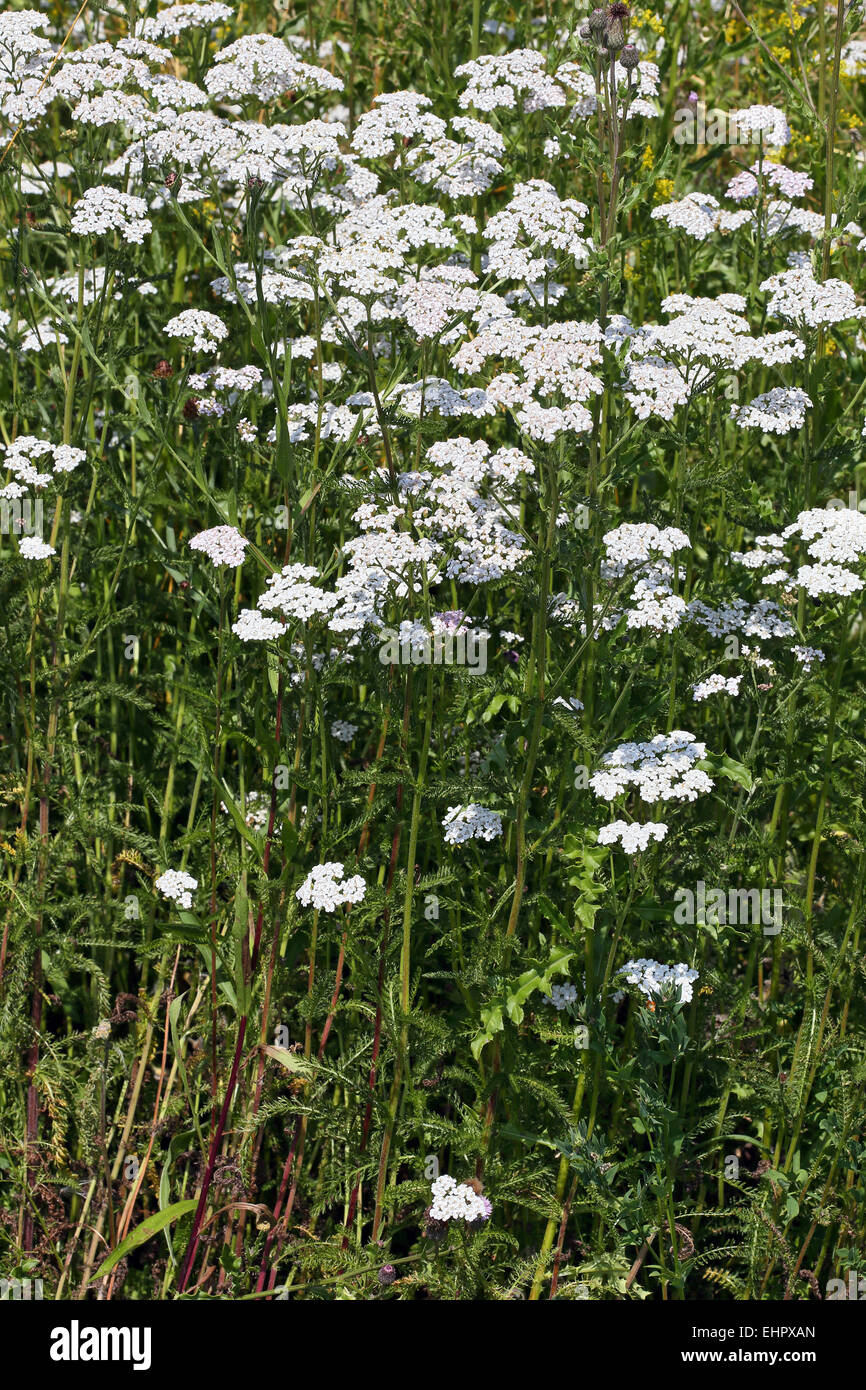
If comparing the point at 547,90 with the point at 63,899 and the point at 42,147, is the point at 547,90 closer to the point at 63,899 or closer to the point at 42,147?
the point at 42,147

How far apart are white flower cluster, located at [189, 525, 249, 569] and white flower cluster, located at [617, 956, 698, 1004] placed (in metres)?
1.49

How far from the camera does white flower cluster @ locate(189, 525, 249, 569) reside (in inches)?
135

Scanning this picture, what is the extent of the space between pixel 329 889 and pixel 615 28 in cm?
246

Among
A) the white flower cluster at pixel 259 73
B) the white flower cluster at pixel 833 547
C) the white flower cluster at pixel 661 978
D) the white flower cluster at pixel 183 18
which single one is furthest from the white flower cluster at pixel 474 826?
→ the white flower cluster at pixel 183 18

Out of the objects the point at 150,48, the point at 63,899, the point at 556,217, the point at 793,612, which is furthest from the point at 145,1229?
the point at 150,48

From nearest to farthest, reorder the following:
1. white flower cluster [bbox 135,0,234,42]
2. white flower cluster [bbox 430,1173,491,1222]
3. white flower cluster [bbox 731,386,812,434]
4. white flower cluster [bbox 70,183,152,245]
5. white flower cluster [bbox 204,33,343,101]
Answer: white flower cluster [bbox 430,1173,491,1222] → white flower cluster [bbox 731,386,812,434] → white flower cluster [bbox 70,183,152,245] → white flower cluster [bbox 204,33,343,101] → white flower cluster [bbox 135,0,234,42]

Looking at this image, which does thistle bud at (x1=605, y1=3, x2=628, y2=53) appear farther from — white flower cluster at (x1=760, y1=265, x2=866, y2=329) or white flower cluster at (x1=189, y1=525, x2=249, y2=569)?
white flower cluster at (x1=189, y1=525, x2=249, y2=569)

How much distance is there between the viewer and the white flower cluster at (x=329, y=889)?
3.29m

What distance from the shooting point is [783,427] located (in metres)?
3.92

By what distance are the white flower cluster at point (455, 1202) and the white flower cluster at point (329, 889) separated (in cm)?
72

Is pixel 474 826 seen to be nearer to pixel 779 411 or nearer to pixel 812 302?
pixel 779 411

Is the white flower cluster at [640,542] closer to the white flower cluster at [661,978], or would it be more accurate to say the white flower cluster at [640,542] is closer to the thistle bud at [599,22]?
the white flower cluster at [661,978]

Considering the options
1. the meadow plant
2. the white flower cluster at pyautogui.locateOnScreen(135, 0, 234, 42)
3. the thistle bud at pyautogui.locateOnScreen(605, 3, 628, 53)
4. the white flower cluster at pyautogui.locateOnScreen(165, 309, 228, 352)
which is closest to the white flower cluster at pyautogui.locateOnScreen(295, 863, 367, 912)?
the meadow plant

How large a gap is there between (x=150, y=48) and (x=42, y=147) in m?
1.52
